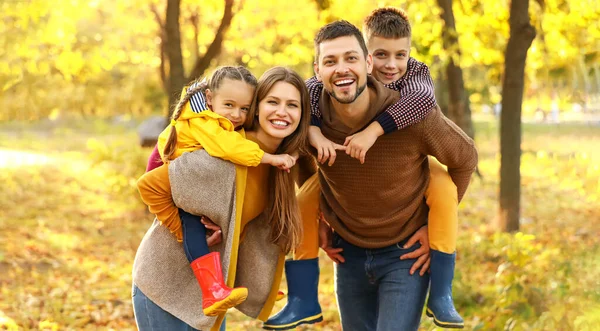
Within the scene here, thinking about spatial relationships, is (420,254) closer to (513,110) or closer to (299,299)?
(299,299)

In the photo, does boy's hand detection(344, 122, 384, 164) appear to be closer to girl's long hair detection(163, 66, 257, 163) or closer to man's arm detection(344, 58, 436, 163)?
man's arm detection(344, 58, 436, 163)

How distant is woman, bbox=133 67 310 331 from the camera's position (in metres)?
3.04

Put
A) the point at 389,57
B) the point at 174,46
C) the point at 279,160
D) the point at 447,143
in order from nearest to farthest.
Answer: the point at 279,160 < the point at 447,143 < the point at 389,57 < the point at 174,46

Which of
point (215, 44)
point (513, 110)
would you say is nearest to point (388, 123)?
point (513, 110)

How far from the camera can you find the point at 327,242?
3.88 m

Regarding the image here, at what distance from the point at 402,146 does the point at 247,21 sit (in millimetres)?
12924

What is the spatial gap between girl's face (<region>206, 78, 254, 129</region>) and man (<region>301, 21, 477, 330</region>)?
371 millimetres

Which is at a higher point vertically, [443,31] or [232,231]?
[443,31]

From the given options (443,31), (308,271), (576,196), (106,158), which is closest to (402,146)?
(308,271)

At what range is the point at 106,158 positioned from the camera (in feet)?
37.1

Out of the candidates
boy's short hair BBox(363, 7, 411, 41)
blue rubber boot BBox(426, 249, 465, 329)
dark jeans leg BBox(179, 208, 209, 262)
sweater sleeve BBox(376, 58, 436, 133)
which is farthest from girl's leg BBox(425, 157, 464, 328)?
dark jeans leg BBox(179, 208, 209, 262)

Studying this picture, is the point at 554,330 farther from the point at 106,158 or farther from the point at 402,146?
the point at 106,158

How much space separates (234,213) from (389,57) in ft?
4.14

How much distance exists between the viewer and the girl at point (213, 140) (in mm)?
3006
